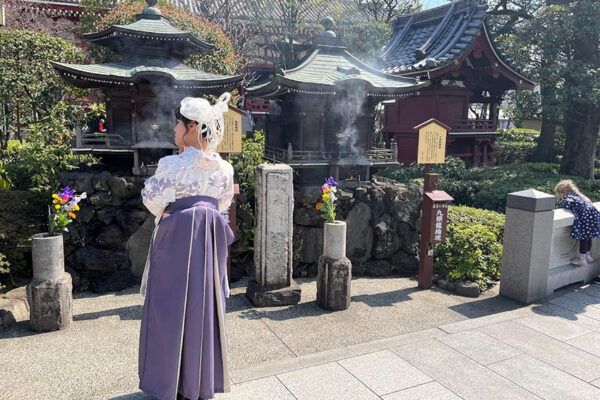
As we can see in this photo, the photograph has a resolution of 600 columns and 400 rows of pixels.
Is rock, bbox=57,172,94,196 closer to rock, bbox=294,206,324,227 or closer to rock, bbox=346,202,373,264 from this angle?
rock, bbox=294,206,324,227

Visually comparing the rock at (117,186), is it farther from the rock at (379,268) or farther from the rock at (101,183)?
the rock at (379,268)

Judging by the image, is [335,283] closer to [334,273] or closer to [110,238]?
[334,273]

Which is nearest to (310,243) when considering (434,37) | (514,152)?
(434,37)

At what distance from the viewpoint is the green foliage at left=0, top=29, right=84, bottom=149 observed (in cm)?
1098

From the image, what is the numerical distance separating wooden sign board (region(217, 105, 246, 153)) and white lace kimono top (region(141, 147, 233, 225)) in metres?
2.89

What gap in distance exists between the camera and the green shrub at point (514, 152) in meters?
21.5

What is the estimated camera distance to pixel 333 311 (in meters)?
6.00

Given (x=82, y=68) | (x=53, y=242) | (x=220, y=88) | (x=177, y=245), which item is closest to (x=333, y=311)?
(x=177, y=245)

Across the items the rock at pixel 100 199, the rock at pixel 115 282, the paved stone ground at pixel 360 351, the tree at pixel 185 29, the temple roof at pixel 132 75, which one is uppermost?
the tree at pixel 185 29

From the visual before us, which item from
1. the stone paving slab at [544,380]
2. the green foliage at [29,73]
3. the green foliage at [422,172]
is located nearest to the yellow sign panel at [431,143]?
the stone paving slab at [544,380]

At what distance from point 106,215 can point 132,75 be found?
2.68 metres

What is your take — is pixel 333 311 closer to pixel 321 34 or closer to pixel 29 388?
pixel 29 388

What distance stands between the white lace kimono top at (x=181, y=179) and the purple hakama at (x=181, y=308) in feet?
0.25

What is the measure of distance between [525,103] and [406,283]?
11767 millimetres
